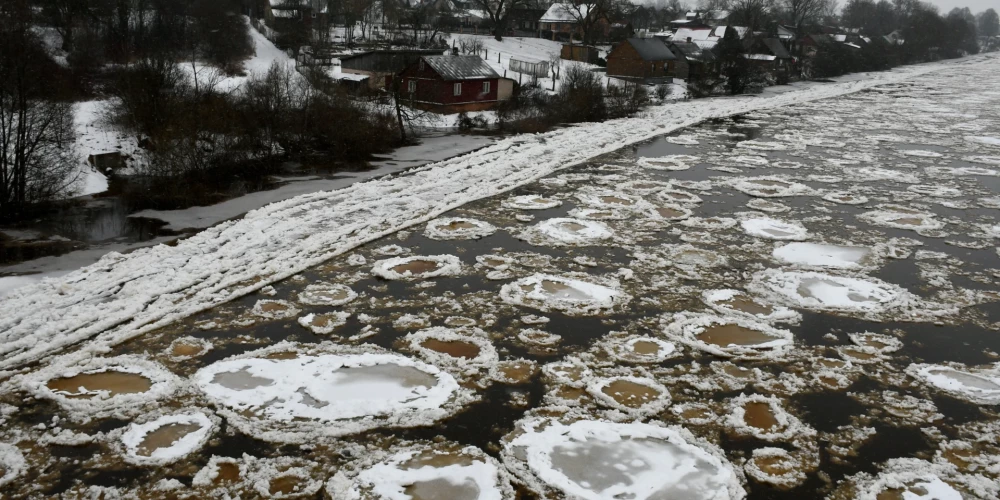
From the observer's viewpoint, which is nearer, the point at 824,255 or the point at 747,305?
the point at 747,305

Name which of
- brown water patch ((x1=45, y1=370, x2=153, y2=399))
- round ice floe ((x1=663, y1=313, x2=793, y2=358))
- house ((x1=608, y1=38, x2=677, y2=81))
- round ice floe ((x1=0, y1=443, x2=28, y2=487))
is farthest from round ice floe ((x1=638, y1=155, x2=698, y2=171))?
house ((x1=608, y1=38, x2=677, y2=81))

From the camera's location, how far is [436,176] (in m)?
14.7

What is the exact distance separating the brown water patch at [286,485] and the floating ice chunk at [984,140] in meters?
20.6

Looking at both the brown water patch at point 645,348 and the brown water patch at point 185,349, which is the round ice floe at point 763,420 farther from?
the brown water patch at point 185,349

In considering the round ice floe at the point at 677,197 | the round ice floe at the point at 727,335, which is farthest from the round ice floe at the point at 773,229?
the round ice floe at the point at 727,335

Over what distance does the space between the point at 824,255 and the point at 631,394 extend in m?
4.82

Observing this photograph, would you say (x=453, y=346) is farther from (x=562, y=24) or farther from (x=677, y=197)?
(x=562, y=24)

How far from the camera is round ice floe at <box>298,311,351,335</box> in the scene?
6.88 m

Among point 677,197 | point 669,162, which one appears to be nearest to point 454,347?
point 677,197

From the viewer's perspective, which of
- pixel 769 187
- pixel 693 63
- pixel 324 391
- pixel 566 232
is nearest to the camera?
pixel 324 391

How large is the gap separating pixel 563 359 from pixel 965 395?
3.32 metres

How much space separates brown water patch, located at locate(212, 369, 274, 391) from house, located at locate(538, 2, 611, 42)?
56.2 m

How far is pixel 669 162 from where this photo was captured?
15.7m

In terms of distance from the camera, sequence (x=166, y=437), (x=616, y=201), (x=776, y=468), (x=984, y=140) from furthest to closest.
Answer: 1. (x=984, y=140)
2. (x=616, y=201)
3. (x=166, y=437)
4. (x=776, y=468)
